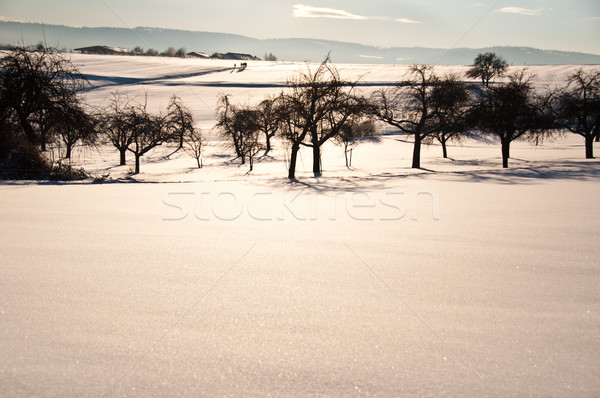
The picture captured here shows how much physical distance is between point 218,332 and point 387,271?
4.17 feet

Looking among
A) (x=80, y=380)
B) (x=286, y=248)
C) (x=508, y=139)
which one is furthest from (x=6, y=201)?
(x=508, y=139)

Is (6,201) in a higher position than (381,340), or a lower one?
higher

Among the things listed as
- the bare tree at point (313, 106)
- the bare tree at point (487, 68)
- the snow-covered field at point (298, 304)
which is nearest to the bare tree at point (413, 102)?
the bare tree at point (313, 106)

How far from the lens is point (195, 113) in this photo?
188 ft

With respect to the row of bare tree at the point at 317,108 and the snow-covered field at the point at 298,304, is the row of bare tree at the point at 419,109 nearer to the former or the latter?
the row of bare tree at the point at 317,108

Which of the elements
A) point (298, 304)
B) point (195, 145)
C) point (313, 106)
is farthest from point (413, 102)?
point (298, 304)

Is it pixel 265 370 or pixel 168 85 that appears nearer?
pixel 265 370

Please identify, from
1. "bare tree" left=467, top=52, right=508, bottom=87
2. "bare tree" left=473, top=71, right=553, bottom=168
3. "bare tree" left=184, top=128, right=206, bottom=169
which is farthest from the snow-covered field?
"bare tree" left=467, top=52, right=508, bottom=87

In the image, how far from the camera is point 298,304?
1979 mm

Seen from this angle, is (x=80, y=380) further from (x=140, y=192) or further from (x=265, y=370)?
(x=140, y=192)

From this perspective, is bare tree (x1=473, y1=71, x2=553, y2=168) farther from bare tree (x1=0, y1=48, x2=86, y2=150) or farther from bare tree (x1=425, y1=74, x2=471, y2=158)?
bare tree (x1=0, y1=48, x2=86, y2=150)

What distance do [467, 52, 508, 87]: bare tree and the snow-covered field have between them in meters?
77.0

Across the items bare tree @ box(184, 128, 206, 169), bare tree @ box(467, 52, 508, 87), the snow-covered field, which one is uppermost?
bare tree @ box(467, 52, 508, 87)

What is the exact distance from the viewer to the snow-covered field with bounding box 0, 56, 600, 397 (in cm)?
143
